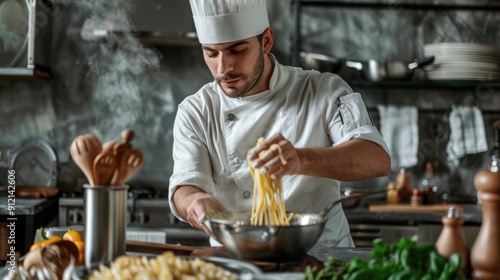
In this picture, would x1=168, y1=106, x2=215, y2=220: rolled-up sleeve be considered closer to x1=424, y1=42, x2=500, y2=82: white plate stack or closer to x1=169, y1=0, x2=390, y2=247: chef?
x1=169, y1=0, x2=390, y2=247: chef

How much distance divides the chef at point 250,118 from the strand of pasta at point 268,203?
37cm

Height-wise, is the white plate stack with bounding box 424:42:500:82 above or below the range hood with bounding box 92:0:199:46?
below

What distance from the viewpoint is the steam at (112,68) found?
4.57 m

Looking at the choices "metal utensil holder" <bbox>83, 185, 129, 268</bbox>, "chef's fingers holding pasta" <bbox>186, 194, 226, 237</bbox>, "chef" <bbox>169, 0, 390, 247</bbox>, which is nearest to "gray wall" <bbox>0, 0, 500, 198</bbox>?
"chef" <bbox>169, 0, 390, 247</bbox>

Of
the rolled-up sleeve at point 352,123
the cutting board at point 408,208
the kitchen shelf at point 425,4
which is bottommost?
the cutting board at point 408,208

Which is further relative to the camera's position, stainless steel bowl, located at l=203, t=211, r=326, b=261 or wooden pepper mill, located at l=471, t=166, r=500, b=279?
stainless steel bowl, located at l=203, t=211, r=326, b=261

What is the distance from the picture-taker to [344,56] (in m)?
4.68

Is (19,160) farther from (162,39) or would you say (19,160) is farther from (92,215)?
(92,215)

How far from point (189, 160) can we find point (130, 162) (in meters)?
0.93

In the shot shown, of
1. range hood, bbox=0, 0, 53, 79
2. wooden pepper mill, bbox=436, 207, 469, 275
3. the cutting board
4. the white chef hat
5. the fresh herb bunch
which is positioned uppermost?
range hood, bbox=0, 0, 53, 79

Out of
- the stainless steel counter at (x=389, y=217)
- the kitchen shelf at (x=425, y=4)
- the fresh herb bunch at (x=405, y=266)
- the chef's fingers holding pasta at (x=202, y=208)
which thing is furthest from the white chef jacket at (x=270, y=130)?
the kitchen shelf at (x=425, y=4)

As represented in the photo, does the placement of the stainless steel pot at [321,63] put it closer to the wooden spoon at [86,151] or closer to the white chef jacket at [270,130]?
the white chef jacket at [270,130]

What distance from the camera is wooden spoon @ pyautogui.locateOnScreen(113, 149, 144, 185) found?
4.92 ft

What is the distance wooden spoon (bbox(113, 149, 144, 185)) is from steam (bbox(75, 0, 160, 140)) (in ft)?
10.3
